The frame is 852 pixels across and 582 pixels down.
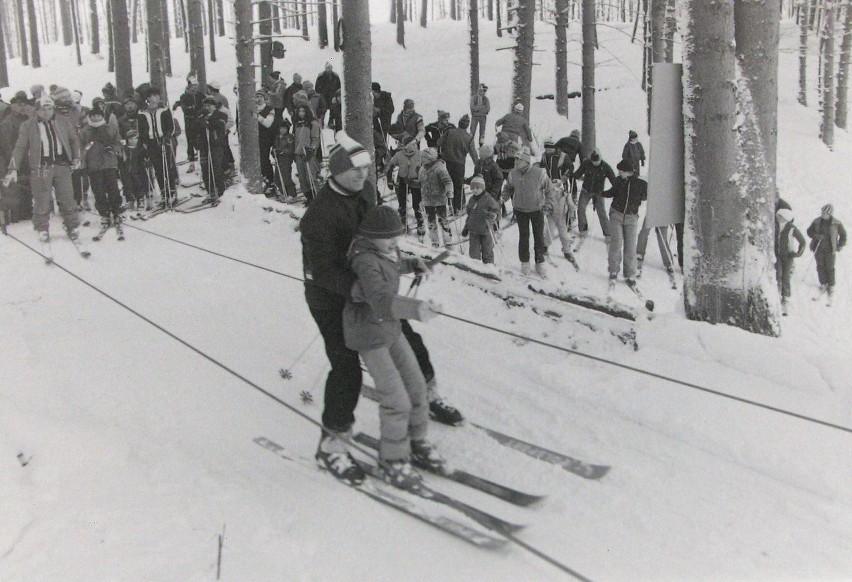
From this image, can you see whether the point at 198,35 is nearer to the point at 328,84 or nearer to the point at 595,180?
the point at 328,84

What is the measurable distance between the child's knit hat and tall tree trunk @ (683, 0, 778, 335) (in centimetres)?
273

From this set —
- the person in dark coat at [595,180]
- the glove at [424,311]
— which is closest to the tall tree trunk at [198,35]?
the person in dark coat at [595,180]

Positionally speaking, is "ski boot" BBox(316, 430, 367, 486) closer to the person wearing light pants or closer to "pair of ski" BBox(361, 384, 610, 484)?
"pair of ski" BBox(361, 384, 610, 484)

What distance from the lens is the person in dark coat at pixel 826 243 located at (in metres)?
12.1

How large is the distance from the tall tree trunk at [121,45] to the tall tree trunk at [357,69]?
34.5ft

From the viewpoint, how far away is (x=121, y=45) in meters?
16.9

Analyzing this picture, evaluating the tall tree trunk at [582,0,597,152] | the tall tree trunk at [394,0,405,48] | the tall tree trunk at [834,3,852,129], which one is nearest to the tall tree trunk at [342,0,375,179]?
the tall tree trunk at [582,0,597,152]

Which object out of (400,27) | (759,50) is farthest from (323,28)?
(759,50)

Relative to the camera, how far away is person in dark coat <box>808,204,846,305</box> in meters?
12.1

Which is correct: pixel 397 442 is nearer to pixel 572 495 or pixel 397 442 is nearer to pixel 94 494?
pixel 572 495

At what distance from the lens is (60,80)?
31.3 m

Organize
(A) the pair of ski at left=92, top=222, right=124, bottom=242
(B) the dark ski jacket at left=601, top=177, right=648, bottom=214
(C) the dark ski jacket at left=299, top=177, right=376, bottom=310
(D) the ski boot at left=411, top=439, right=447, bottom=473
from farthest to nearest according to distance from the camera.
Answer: (A) the pair of ski at left=92, top=222, right=124, bottom=242 < (B) the dark ski jacket at left=601, top=177, right=648, bottom=214 < (D) the ski boot at left=411, top=439, right=447, bottom=473 < (C) the dark ski jacket at left=299, top=177, right=376, bottom=310

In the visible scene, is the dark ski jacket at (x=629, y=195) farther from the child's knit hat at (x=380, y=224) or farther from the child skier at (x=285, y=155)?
the child's knit hat at (x=380, y=224)

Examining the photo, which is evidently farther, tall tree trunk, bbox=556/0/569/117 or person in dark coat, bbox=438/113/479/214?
tall tree trunk, bbox=556/0/569/117
